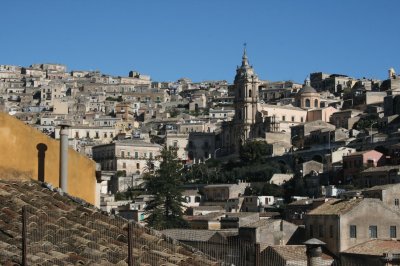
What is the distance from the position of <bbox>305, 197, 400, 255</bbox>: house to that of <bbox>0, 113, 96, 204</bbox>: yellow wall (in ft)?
85.6

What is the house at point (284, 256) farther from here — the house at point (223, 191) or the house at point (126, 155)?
the house at point (126, 155)

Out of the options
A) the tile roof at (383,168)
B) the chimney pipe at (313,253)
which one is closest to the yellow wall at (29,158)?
the chimney pipe at (313,253)

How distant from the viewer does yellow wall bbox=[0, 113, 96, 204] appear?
35.2 ft

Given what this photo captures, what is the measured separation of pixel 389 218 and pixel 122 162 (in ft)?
280

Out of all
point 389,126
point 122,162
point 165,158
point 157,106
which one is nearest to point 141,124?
point 157,106

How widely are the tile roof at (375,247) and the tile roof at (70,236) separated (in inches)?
933

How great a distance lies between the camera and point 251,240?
38.5 meters

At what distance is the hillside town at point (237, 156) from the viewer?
40.2 ft

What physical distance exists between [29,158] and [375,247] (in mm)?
25549

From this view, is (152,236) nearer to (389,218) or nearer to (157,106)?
(389,218)

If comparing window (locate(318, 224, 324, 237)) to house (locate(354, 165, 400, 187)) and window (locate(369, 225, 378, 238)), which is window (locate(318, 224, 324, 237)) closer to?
window (locate(369, 225, 378, 238))

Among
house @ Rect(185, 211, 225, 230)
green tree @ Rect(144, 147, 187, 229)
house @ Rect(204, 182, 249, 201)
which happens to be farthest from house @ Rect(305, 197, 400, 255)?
house @ Rect(204, 182, 249, 201)

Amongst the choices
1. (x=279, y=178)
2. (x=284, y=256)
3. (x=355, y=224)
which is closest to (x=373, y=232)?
(x=355, y=224)

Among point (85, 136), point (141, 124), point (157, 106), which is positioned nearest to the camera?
point (85, 136)
